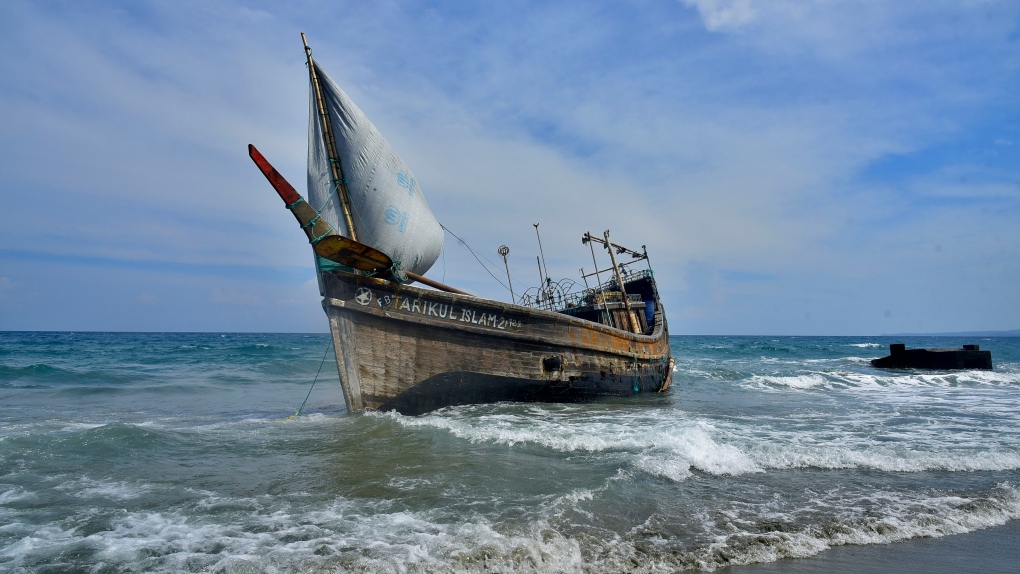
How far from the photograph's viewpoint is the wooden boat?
895cm

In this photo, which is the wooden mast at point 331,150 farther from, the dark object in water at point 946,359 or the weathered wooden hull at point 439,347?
the dark object in water at point 946,359

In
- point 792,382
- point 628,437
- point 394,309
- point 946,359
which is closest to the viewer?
point 628,437

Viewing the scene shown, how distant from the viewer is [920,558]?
4113mm

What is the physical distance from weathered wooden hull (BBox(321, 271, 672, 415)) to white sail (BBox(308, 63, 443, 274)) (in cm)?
104

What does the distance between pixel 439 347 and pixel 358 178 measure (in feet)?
10.7

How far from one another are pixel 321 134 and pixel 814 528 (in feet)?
29.7

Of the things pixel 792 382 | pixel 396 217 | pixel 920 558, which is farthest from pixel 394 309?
pixel 792 382

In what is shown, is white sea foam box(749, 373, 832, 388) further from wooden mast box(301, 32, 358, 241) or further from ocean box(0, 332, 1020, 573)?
wooden mast box(301, 32, 358, 241)

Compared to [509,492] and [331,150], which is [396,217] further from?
[509,492]

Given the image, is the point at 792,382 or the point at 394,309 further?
the point at 792,382

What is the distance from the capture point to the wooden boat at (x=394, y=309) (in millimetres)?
8945

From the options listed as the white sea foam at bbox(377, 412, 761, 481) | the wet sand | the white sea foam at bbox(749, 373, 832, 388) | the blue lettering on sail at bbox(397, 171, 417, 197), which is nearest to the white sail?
the blue lettering on sail at bbox(397, 171, 417, 197)

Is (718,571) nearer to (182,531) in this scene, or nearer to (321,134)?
(182,531)

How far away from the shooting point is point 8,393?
48.3 feet
